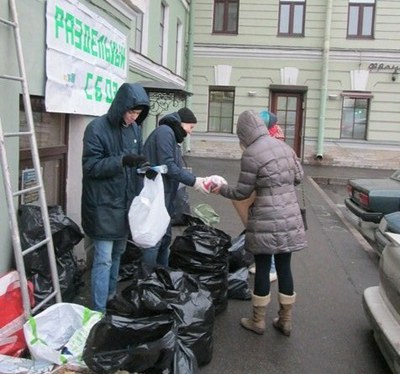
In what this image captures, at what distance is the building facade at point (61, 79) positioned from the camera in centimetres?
329

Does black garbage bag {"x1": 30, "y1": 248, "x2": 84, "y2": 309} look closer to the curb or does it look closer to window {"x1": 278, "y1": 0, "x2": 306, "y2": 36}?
the curb

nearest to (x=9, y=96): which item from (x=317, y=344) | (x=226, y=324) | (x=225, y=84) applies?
(x=226, y=324)

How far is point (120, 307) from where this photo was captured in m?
3.06

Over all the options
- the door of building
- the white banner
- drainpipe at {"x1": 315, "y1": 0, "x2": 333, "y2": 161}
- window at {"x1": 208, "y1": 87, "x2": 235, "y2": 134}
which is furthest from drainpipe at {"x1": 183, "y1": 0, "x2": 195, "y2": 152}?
the white banner

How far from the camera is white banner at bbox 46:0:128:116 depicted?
153 inches

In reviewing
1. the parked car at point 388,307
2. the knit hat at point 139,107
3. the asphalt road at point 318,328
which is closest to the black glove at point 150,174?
the knit hat at point 139,107

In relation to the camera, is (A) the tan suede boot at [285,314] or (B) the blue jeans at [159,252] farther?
(B) the blue jeans at [159,252]

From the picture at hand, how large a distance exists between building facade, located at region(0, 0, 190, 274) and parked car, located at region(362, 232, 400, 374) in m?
2.43

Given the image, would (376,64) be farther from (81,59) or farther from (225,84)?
(81,59)

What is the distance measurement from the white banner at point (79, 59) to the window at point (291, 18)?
12.6m

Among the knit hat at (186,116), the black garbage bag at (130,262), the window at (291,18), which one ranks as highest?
the window at (291,18)

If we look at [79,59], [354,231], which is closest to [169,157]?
[79,59]

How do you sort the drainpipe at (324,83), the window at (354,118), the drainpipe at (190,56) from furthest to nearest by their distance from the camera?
1. the window at (354,118)
2. the drainpipe at (324,83)
3. the drainpipe at (190,56)

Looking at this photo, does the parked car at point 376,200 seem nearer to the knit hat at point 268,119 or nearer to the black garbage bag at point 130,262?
the knit hat at point 268,119
